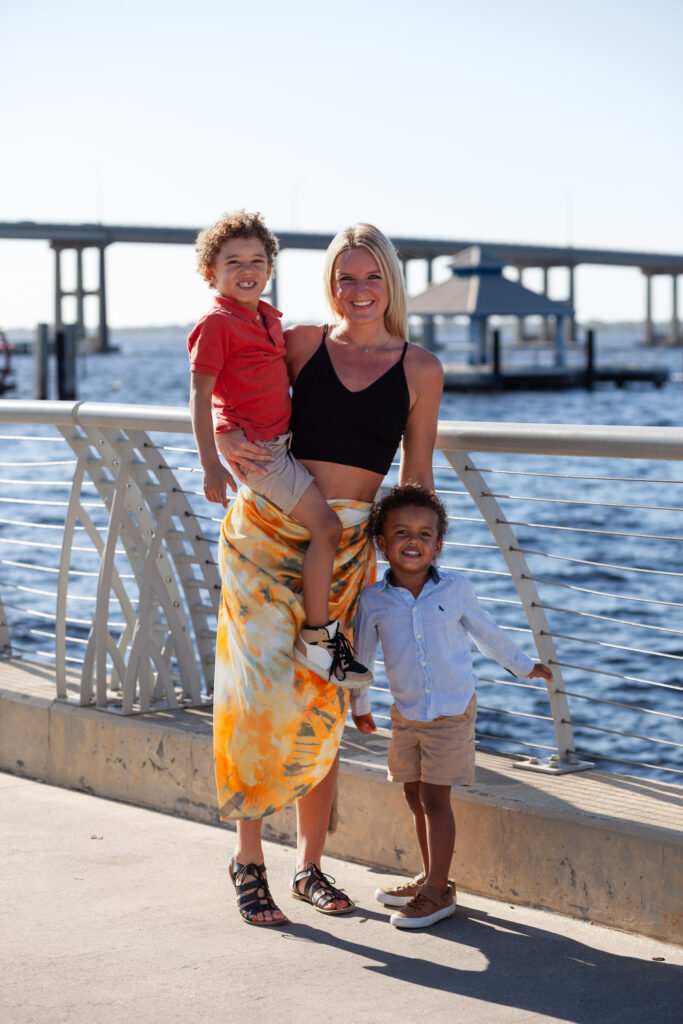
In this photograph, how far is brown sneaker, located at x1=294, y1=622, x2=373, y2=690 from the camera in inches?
131

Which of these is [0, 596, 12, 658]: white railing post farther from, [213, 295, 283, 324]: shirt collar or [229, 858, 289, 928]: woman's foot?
[213, 295, 283, 324]: shirt collar

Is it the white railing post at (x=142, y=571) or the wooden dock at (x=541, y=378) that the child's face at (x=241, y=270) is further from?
the wooden dock at (x=541, y=378)

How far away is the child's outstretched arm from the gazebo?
74775 mm

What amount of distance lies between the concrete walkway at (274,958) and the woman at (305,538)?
0.19m

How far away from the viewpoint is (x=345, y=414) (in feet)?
11.1

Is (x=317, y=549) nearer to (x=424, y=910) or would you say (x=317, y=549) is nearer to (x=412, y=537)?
(x=412, y=537)

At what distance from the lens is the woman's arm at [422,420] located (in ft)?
11.2

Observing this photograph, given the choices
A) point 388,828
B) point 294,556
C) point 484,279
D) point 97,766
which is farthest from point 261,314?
point 484,279

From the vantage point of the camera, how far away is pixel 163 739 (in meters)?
4.37

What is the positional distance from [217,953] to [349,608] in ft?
2.86

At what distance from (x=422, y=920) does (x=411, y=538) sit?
2.97ft

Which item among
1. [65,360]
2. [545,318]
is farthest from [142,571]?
[545,318]

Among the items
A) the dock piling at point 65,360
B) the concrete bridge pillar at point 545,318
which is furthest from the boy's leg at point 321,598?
the concrete bridge pillar at point 545,318

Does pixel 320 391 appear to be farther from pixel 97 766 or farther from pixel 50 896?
pixel 97 766
